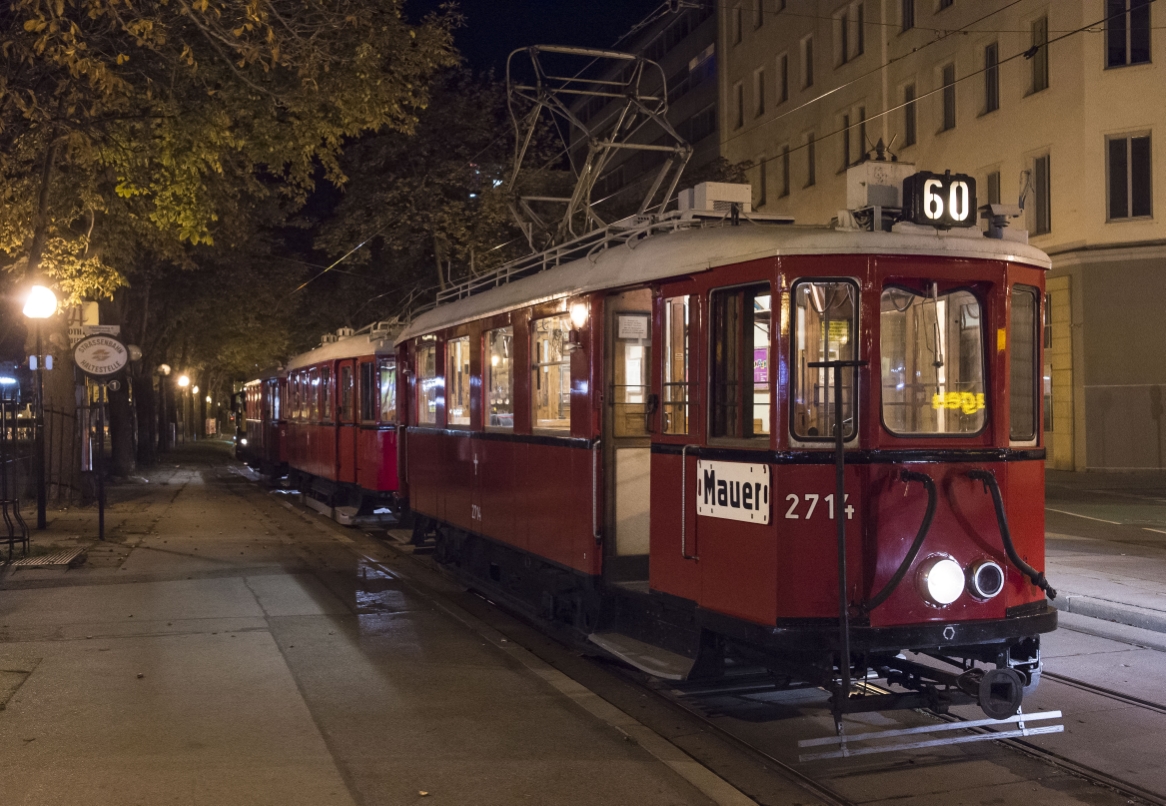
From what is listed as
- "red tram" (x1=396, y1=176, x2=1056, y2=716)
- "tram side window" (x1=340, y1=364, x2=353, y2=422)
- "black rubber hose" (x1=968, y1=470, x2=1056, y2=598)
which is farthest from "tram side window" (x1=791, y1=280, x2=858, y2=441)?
"tram side window" (x1=340, y1=364, x2=353, y2=422)

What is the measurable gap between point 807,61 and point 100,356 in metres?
27.5

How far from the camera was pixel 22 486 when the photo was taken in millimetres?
23125

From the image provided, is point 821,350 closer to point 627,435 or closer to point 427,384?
point 627,435

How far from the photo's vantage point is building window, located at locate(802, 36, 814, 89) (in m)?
37.1

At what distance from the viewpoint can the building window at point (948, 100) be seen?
1215 inches

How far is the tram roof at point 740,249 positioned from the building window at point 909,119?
1020 inches

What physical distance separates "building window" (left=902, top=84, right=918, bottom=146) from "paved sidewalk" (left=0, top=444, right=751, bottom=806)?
24764 millimetres

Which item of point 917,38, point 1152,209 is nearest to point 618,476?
point 1152,209

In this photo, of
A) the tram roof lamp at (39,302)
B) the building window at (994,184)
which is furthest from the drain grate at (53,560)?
the building window at (994,184)

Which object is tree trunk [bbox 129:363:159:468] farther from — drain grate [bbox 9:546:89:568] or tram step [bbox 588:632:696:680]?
tram step [bbox 588:632:696:680]

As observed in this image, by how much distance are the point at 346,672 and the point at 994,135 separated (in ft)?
83.6

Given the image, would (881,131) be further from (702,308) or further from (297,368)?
(702,308)

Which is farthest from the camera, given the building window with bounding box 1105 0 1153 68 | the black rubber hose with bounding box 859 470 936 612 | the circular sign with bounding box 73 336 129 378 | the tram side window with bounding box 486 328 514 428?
the building window with bounding box 1105 0 1153 68

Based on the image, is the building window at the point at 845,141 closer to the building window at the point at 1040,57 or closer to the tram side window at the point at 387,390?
the building window at the point at 1040,57
